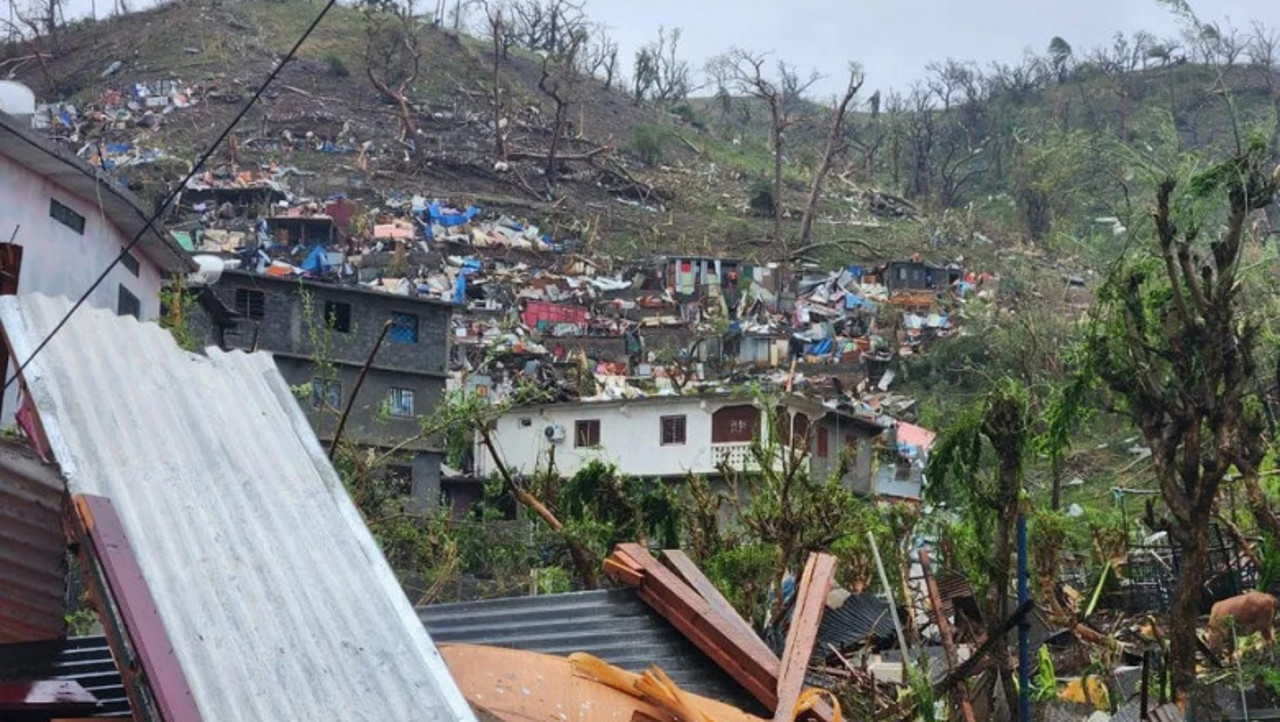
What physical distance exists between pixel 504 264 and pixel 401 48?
1637 cm

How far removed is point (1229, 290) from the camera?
5.99 meters

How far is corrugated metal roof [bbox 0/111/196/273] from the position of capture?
1048cm

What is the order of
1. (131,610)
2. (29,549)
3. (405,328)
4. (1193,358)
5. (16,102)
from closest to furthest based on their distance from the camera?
(131,610) → (29,549) → (1193,358) → (16,102) → (405,328)

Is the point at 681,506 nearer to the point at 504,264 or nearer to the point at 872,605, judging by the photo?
the point at 872,605

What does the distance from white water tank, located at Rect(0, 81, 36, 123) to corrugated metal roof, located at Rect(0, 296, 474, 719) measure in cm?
741

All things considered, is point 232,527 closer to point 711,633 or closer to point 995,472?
point 711,633

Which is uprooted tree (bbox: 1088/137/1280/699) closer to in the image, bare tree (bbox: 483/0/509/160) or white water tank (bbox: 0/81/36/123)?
white water tank (bbox: 0/81/36/123)

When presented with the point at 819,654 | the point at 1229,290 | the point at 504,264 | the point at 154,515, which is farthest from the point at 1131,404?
the point at 504,264

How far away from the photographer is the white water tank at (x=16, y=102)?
422 inches

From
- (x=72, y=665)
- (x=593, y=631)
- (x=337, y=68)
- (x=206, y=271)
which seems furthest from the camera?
(x=337, y=68)

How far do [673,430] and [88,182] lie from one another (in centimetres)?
1399

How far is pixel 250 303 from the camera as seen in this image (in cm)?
2402

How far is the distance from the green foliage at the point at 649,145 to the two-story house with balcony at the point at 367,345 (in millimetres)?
26099

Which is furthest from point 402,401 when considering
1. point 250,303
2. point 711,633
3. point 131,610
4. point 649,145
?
point 649,145
